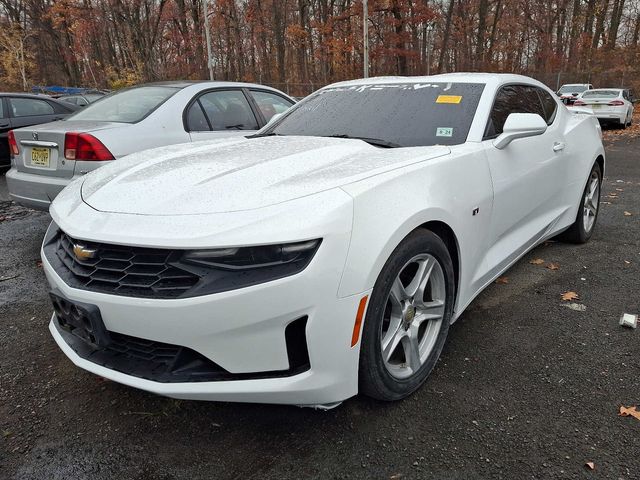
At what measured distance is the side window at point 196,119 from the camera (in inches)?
186

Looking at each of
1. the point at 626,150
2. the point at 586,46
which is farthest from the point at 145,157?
Result: the point at 586,46

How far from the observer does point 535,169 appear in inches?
123

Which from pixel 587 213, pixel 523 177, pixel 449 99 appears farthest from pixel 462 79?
pixel 587 213

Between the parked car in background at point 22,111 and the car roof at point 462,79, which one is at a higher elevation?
the car roof at point 462,79

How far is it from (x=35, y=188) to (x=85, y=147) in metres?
0.69

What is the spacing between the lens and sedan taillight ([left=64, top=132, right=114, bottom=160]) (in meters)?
3.94

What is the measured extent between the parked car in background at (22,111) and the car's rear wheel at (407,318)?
791 cm

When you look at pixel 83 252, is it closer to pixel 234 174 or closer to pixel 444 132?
pixel 234 174

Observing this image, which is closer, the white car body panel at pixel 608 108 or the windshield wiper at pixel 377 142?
the windshield wiper at pixel 377 142

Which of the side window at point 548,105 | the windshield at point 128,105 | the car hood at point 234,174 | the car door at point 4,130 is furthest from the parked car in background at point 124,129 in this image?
the car door at point 4,130

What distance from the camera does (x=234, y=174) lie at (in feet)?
7.00

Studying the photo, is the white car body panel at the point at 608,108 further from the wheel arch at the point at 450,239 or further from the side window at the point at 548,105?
the wheel arch at the point at 450,239

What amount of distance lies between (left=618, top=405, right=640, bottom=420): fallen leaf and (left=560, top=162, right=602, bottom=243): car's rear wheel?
2.41 metres

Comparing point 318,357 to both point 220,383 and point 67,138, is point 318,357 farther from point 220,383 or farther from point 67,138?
point 67,138
